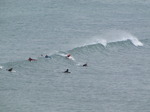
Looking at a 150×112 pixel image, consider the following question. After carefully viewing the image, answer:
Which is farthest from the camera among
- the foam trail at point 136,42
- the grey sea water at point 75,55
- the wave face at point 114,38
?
the wave face at point 114,38

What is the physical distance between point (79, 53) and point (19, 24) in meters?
22.1

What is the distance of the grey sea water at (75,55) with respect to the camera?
322 feet

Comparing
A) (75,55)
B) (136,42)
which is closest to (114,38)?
(136,42)

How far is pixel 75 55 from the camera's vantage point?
119 m

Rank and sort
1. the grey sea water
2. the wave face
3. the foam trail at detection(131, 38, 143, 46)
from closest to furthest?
the grey sea water, the foam trail at detection(131, 38, 143, 46), the wave face

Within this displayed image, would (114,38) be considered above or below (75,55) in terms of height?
above

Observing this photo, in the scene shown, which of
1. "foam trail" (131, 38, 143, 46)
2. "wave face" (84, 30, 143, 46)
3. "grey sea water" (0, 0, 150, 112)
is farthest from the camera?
"wave face" (84, 30, 143, 46)

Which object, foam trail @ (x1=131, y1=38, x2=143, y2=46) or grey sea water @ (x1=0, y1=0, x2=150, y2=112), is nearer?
grey sea water @ (x1=0, y1=0, x2=150, y2=112)

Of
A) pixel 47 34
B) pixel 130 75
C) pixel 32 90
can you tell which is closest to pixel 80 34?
pixel 47 34

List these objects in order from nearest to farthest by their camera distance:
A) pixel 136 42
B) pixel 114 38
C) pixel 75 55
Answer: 1. pixel 75 55
2. pixel 136 42
3. pixel 114 38

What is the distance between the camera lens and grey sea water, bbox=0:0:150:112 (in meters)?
98.2

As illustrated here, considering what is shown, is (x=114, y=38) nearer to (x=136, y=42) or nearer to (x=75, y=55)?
(x=136, y=42)

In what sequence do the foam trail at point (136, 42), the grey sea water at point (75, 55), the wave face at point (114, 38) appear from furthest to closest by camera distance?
the wave face at point (114, 38) → the foam trail at point (136, 42) → the grey sea water at point (75, 55)

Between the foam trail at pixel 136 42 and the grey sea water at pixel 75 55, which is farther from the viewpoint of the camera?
the foam trail at pixel 136 42
